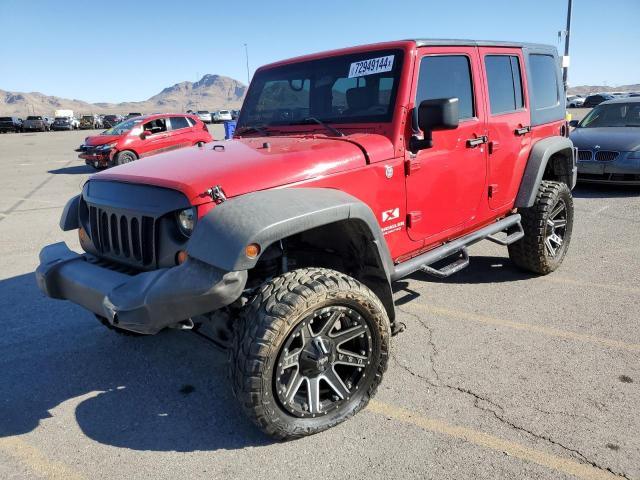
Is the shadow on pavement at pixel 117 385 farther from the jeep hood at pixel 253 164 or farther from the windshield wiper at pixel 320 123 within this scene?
the windshield wiper at pixel 320 123

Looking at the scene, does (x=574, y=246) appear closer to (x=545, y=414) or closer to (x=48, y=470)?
(x=545, y=414)

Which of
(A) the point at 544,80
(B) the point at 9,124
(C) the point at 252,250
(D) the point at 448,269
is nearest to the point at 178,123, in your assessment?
(A) the point at 544,80

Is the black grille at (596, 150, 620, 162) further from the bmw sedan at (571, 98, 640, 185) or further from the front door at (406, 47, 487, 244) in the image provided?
the front door at (406, 47, 487, 244)

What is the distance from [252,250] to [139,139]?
13029mm

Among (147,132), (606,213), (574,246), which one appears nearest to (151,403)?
(574,246)

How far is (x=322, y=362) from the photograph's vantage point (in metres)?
2.60

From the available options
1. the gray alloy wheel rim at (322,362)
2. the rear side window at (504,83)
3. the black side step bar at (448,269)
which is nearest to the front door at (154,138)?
the rear side window at (504,83)

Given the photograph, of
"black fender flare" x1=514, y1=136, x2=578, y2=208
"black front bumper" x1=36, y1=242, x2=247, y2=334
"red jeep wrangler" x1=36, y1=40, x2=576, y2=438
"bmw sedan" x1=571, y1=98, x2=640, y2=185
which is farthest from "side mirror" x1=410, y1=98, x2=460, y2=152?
"bmw sedan" x1=571, y1=98, x2=640, y2=185

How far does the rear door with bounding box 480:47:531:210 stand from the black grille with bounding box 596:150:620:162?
529cm

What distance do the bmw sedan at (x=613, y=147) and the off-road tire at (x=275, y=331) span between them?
7.73m

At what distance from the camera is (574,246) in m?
5.92

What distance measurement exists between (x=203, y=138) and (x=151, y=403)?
12966 mm

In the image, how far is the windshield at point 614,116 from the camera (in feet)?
31.0

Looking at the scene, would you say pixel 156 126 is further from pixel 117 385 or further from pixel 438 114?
pixel 438 114
